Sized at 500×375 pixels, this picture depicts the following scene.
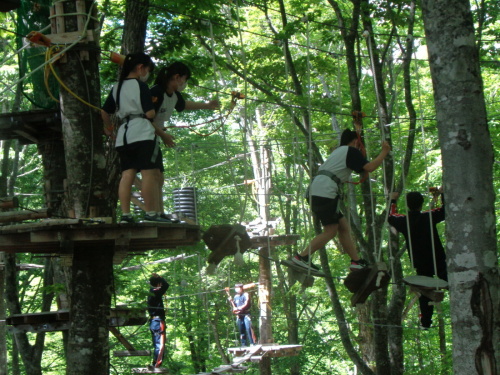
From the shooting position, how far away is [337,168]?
5465 millimetres

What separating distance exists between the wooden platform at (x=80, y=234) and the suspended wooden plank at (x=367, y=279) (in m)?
1.31

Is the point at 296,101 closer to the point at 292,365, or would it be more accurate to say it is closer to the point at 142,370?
the point at 142,370

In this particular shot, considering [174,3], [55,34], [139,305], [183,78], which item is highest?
[174,3]

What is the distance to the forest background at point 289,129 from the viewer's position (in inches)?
294

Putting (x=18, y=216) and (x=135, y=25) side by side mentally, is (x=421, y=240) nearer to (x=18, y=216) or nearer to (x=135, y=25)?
(x=135, y=25)

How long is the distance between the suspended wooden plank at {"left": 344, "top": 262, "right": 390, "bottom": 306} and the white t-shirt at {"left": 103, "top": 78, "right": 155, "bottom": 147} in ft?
5.89

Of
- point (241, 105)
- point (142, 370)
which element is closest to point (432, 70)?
point (142, 370)

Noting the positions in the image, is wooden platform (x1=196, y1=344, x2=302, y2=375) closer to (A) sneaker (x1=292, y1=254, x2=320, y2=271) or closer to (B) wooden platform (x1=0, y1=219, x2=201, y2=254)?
(A) sneaker (x1=292, y1=254, x2=320, y2=271)

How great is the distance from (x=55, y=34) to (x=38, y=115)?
5.65 feet

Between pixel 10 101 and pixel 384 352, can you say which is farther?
pixel 10 101

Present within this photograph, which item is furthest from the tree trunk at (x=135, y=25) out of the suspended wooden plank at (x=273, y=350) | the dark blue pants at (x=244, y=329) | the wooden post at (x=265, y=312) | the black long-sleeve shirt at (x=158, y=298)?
the dark blue pants at (x=244, y=329)

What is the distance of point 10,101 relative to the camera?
48.9 ft

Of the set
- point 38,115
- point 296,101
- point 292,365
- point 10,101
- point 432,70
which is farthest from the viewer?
point 292,365

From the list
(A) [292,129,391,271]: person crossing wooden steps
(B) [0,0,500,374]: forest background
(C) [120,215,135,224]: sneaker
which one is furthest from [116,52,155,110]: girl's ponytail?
(A) [292,129,391,271]: person crossing wooden steps
